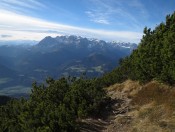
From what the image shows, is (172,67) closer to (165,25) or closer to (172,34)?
(172,34)

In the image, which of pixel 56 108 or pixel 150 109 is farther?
pixel 150 109

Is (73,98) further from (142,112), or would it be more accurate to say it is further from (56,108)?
(142,112)

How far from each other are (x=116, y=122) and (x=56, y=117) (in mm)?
6904

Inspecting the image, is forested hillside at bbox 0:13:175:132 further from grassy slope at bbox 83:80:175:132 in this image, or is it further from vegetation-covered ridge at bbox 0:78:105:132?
grassy slope at bbox 83:80:175:132

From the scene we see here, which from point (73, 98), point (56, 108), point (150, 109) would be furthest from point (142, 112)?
point (56, 108)

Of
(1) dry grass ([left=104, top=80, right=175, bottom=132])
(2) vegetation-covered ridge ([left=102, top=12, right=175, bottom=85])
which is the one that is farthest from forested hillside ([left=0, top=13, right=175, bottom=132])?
(1) dry grass ([left=104, top=80, right=175, bottom=132])

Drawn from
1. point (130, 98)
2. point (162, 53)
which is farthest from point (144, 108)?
point (162, 53)

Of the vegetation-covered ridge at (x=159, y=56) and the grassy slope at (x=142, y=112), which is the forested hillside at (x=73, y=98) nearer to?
the vegetation-covered ridge at (x=159, y=56)

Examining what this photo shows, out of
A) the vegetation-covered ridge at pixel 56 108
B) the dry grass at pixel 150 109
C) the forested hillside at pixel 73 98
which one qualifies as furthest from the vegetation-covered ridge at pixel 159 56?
the vegetation-covered ridge at pixel 56 108

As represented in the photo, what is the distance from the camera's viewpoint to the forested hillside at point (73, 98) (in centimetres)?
2567

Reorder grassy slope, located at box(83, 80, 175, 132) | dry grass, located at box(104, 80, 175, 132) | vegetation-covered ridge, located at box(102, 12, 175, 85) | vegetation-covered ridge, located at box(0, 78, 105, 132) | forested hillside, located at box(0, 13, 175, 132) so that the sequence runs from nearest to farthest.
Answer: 1. vegetation-covered ridge, located at box(0, 78, 105, 132)
2. forested hillside, located at box(0, 13, 175, 132)
3. dry grass, located at box(104, 80, 175, 132)
4. grassy slope, located at box(83, 80, 175, 132)
5. vegetation-covered ridge, located at box(102, 12, 175, 85)

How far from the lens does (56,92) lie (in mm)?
35375

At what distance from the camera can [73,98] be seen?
107 ft

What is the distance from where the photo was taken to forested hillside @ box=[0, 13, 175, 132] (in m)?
Result: 25.7
